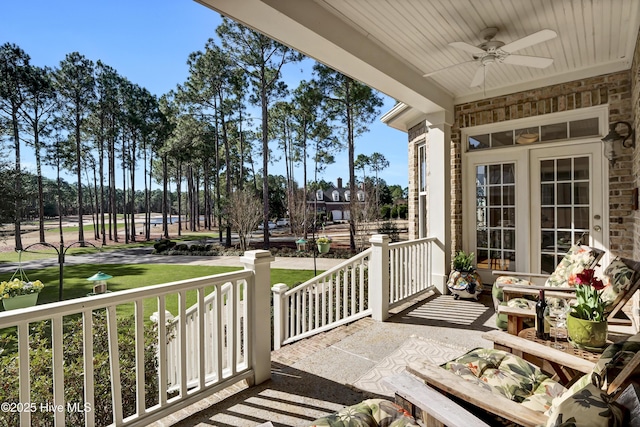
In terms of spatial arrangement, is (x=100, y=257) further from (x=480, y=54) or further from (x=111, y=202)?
(x=480, y=54)

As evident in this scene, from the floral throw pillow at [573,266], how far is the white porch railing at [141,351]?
114 inches

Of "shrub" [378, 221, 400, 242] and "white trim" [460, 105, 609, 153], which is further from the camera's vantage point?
"shrub" [378, 221, 400, 242]

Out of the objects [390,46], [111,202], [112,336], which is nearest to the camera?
[112,336]

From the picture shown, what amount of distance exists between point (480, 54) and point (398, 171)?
33199mm

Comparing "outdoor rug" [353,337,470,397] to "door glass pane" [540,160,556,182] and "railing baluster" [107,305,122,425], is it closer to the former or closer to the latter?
"railing baluster" [107,305,122,425]

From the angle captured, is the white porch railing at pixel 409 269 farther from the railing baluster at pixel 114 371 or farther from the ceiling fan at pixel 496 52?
the railing baluster at pixel 114 371

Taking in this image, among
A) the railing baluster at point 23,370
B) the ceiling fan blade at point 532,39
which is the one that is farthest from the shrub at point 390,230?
the railing baluster at point 23,370

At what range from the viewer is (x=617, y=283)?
2363mm

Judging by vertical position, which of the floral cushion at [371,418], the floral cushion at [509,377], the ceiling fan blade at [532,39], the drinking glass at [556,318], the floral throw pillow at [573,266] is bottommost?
the floral cushion at [509,377]

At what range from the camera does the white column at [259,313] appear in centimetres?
237

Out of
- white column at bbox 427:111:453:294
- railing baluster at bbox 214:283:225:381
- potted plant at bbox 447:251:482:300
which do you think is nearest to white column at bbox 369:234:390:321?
potted plant at bbox 447:251:482:300

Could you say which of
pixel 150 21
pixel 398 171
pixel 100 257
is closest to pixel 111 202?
pixel 100 257

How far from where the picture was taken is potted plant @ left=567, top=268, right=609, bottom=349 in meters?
1.82

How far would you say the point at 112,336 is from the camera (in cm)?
173
